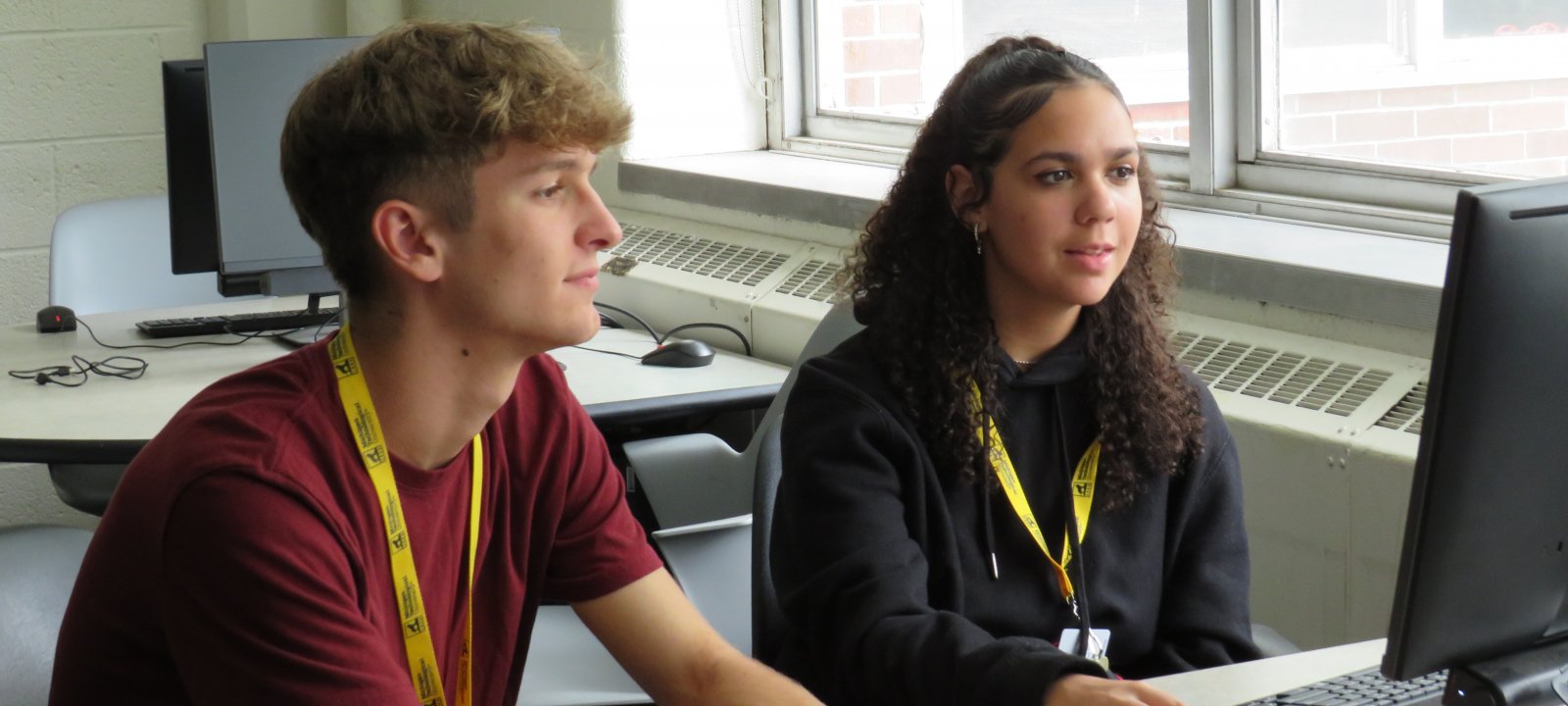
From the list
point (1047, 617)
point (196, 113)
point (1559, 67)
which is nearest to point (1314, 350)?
point (1559, 67)

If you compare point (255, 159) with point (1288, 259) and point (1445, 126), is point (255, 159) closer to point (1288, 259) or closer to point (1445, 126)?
point (1288, 259)

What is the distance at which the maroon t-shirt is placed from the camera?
103 cm

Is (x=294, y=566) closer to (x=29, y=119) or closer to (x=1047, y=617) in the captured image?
(x=1047, y=617)

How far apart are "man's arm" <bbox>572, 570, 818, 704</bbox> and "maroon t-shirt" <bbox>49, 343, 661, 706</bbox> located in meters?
0.16

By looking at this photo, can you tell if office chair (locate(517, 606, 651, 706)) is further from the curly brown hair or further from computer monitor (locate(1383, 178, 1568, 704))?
computer monitor (locate(1383, 178, 1568, 704))

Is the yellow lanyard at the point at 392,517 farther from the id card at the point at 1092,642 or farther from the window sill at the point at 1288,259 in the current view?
the window sill at the point at 1288,259

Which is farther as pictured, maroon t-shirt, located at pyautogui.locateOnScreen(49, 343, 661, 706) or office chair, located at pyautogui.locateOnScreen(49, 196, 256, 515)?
office chair, located at pyautogui.locateOnScreen(49, 196, 256, 515)

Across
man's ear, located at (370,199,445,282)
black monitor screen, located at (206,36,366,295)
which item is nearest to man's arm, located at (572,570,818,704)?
man's ear, located at (370,199,445,282)

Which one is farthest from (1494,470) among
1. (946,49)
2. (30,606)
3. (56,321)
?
(56,321)

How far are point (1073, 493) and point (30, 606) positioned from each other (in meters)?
0.93

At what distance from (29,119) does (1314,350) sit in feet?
10.4

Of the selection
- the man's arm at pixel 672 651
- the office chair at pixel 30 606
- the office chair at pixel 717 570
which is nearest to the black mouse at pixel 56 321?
the office chair at pixel 717 570

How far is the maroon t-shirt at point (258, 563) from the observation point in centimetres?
103

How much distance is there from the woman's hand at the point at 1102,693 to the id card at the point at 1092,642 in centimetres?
29
